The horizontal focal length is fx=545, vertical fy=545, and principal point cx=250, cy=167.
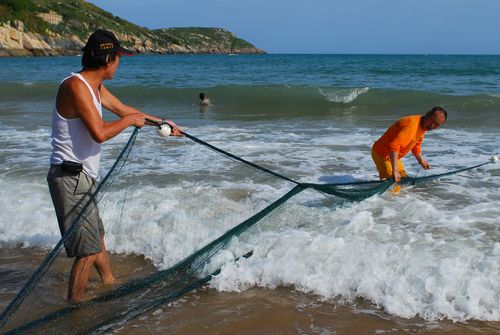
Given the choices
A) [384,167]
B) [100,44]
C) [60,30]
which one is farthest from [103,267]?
[60,30]

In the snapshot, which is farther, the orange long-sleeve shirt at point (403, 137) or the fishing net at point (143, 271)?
the orange long-sleeve shirt at point (403, 137)

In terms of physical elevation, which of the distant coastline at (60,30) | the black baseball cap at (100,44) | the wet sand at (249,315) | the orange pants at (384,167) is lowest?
the wet sand at (249,315)

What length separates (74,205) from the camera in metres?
3.58

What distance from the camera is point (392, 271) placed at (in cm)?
435

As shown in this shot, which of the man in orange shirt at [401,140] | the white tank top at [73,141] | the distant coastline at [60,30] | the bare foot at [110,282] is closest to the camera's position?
the white tank top at [73,141]

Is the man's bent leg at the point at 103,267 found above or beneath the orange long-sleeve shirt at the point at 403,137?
beneath

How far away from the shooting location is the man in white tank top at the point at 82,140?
326cm

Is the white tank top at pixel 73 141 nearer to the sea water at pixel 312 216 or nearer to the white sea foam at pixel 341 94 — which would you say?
the sea water at pixel 312 216

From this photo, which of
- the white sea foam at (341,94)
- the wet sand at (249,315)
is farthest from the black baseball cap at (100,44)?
the white sea foam at (341,94)

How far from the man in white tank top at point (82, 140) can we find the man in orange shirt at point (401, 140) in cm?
345

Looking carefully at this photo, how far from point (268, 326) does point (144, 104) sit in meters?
18.2

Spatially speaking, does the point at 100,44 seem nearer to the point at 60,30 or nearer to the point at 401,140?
the point at 401,140

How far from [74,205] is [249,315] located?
1.45 meters

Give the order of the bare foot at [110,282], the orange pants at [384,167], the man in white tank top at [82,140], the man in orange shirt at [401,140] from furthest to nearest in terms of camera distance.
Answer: the orange pants at [384,167] < the man in orange shirt at [401,140] < the bare foot at [110,282] < the man in white tank top at [82,140]
